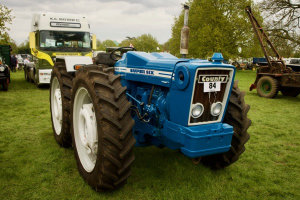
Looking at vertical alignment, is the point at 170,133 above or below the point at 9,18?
below

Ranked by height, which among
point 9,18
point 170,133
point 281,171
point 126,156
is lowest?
point 281,171

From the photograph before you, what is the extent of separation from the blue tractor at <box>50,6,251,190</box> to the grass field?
257 mm

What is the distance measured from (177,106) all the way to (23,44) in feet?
264

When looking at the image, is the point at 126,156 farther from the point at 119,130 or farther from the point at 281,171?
the point at 281,171

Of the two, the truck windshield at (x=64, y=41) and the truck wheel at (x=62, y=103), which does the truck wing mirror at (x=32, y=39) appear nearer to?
the truck windshield at (x=64, y=41)

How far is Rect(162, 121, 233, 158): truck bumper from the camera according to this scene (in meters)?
2.33

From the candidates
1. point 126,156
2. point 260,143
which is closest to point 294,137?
point 260,143

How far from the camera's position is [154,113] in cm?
282

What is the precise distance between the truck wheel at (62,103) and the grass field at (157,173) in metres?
0.22

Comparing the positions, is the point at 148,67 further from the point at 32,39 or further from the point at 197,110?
the point at 32,39

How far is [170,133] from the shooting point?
257cm

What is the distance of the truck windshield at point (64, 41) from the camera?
991cm

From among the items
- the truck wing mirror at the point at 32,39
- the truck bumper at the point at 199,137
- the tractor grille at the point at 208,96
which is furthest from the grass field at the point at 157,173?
the truck wing mirror at the point at 32,39

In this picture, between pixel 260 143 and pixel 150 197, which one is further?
pixel 260 143
